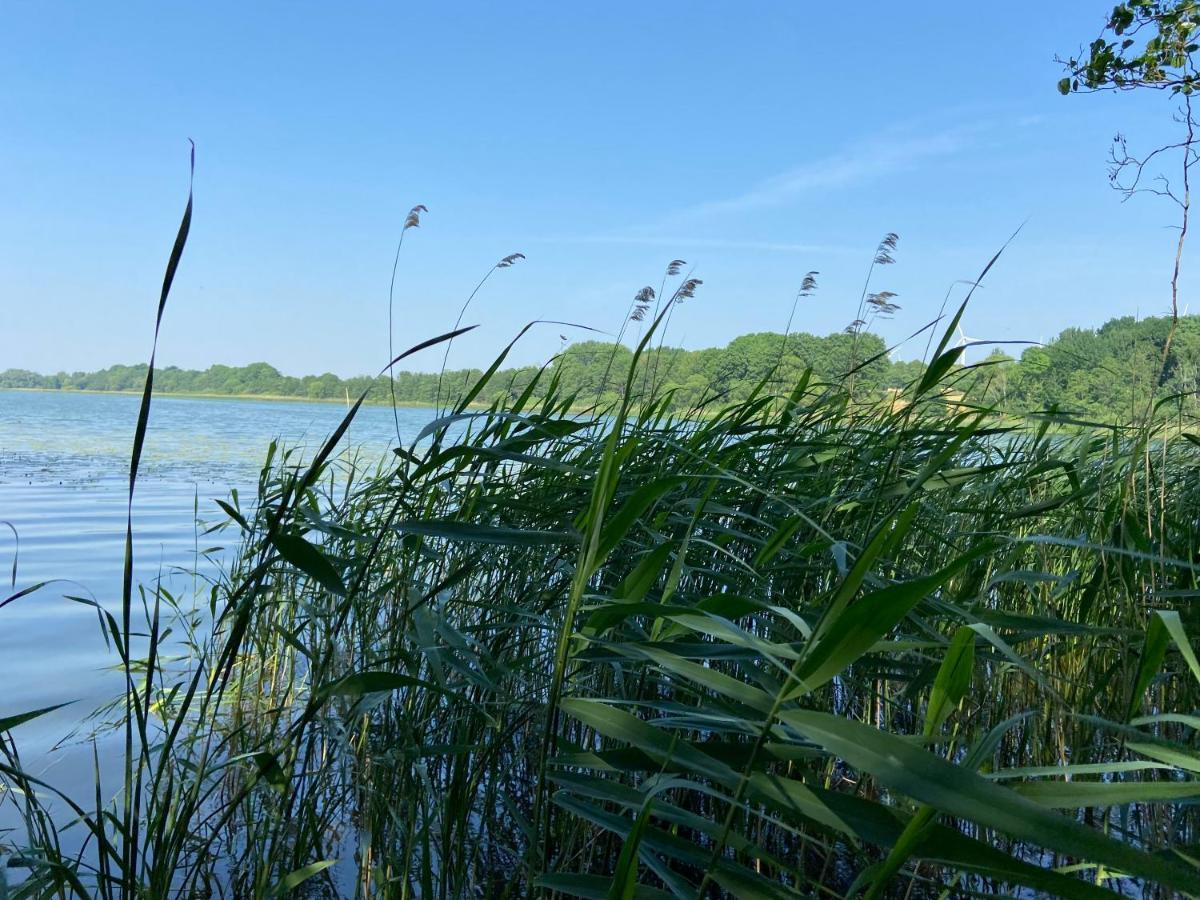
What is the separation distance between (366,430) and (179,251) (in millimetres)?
23564

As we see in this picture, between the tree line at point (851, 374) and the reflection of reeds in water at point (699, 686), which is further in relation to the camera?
the tree line at point (851, 374)

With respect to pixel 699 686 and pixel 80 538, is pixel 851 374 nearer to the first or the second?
pixel 699 686

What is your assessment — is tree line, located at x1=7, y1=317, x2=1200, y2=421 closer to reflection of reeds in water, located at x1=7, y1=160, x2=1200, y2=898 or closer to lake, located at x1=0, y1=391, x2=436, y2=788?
reflection of reeds in water, located at x1=7, y1=160, x2=1200, y2=898

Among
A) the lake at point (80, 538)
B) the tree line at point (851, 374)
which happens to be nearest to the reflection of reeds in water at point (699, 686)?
the tree line at point (851, 374)

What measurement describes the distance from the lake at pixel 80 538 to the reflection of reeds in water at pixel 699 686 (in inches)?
24.5

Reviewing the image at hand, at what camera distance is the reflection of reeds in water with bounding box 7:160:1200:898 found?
32.4 inches

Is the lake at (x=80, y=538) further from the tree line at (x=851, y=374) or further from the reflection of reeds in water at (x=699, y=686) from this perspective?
the tree line at (x=851, y=374)

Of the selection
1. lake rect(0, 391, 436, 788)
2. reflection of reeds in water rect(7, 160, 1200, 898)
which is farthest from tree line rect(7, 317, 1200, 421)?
lake rect(0, 391, 436, 788)

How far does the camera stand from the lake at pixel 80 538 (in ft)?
12.1

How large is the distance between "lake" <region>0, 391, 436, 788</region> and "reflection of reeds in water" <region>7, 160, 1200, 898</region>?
62 centimetres

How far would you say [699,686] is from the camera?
1.92 meters

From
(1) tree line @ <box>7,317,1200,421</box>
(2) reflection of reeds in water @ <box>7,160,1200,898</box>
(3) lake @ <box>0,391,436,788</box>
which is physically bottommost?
(3) lake @ <box>0,391,436,788</box>

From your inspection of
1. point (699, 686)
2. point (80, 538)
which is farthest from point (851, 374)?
point (80, 538)

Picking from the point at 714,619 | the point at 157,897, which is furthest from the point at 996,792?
the point at 157,897
